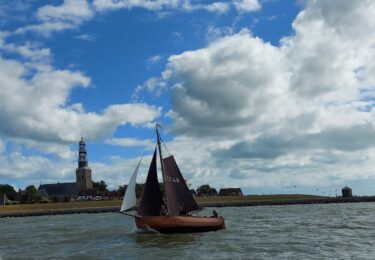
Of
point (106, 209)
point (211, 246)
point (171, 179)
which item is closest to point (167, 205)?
point (171, 179)

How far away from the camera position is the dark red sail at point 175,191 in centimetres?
4900

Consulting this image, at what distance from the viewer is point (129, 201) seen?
4894 centimetres

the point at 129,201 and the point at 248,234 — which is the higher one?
the point at 129,201

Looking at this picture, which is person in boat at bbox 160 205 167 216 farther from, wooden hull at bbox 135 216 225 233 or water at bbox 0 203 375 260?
water at bbox 0 203 375 260

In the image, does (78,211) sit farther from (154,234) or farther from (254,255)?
(254,255)

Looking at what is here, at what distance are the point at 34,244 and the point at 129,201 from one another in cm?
894

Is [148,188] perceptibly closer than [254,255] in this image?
No

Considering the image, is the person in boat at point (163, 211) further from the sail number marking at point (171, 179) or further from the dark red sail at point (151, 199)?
the sail number marking at point (171, 179)

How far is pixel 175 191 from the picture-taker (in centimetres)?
4944

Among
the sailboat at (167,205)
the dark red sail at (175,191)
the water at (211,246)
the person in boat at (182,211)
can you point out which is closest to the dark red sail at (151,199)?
the sailboat at (167,205)

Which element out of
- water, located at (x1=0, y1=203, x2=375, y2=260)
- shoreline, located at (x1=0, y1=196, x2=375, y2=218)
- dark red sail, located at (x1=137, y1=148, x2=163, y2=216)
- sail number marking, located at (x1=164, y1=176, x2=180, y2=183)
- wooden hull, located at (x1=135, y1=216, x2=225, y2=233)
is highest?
sail number marking, located at (x1=164, y1=176, x2=180, y2=183)

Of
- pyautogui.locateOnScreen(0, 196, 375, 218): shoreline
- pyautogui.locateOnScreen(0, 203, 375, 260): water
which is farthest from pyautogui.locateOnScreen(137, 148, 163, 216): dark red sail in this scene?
pyautogui.locateOnScreen(0, 196, 375, 218): shoreline

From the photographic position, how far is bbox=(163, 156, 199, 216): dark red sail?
49000mm

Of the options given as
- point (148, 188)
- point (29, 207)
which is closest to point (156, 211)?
point (148, 188)
